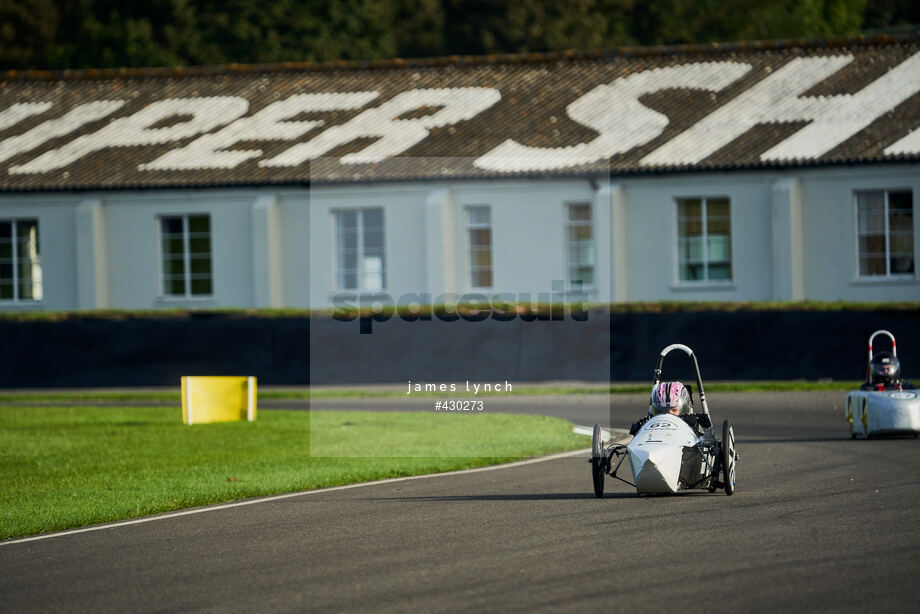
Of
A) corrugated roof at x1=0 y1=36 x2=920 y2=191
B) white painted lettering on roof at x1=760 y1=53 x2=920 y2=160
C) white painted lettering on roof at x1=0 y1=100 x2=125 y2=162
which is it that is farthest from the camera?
white painted lettering on roof at x1=0 y1=100 x2=125 y2=162

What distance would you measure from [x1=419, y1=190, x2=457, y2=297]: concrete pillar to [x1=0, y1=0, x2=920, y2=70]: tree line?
2321cm

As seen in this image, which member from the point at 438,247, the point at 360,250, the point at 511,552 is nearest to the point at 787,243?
the point at 438,247

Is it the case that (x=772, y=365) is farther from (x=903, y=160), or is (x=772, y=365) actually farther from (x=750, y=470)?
(x=750, y=470)

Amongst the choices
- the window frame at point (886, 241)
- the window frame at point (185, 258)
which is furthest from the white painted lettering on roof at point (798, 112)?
the window frame at point (185, 258)

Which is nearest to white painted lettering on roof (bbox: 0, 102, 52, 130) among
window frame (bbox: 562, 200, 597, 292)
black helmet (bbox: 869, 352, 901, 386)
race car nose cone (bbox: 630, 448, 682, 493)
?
window frame (bbox: 562, 200, 597, 292)

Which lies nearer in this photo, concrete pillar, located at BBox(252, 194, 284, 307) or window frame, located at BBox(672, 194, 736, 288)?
window frame, located at BBox(672, 194, 736, 288)

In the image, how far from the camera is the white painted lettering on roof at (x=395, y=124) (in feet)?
124

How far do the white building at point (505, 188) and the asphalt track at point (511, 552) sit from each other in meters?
20.5

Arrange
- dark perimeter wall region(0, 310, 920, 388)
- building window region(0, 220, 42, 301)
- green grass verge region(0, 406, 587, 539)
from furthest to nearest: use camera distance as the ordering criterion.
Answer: building window region(0, 220, 42, 301), dark perimeter wall region(0, 310, 920, 388), green grass verge region(0, 406, 587, 539)

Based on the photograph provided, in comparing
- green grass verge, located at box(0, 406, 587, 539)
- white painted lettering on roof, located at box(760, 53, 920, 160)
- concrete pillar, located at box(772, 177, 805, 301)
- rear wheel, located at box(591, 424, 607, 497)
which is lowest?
green grass verge, located at box(0, 406, 587, 539)

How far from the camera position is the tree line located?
58.5m

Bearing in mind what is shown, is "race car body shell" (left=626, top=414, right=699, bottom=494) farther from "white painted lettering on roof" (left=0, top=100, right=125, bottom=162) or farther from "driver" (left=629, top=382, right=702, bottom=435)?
"white painted lettering on roof" (left=0, top=100, right=125, bottom=162)

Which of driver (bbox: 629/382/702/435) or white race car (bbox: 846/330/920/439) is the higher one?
driver (bbox: 629/382/702/435)

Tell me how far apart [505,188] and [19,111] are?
1524 centimetres
